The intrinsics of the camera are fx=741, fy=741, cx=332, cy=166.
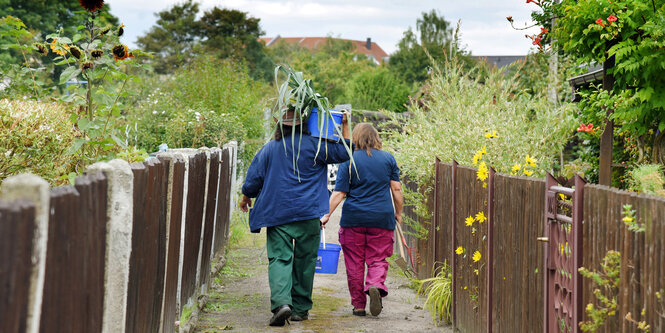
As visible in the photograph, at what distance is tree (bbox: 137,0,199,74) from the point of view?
175 ft

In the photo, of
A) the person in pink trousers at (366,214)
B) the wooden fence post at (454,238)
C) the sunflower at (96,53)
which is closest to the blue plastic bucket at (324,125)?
the person in pink trousers at (366,214)

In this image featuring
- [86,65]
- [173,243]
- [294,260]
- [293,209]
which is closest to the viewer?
[173,243]

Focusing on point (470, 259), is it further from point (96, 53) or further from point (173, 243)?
point (96, 53)

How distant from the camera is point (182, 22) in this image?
174 feet

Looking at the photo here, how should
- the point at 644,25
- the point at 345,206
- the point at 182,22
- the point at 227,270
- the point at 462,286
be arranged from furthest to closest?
the point at 182,22, the point at 227,270, the point at 345,206, the point at 462,286, the point at 644,25

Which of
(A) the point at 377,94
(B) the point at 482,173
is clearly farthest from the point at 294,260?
(A) the point at 377,94

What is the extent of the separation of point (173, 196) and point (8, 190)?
2.56 metres

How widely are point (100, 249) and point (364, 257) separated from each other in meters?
4.56

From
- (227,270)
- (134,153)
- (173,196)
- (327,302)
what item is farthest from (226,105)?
(173,196)

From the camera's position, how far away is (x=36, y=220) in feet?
6.67

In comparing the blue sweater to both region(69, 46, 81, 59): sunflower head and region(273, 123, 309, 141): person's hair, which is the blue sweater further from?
region(69, 46, 81, 59): sunflower head

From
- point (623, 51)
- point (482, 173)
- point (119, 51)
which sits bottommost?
point (482, 173)

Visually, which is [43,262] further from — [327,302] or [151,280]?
[327,302]

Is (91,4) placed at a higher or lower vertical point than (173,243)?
higher
